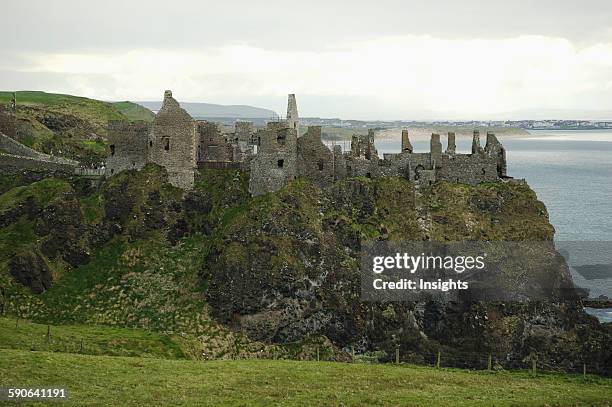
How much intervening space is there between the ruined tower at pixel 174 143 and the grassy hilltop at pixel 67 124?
49.0 feet

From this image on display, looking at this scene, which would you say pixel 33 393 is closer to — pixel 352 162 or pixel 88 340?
pixel 88 340

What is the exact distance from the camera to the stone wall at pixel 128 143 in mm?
68938

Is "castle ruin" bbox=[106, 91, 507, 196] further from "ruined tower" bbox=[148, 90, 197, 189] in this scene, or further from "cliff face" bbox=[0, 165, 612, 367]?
"cliff face" bbox=[0, 165, 612, 367]

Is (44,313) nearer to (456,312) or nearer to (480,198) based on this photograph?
(456,312)

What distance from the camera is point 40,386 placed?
37969 mm

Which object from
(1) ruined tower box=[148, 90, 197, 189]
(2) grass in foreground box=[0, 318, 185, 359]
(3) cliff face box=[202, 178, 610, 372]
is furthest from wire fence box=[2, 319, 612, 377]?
(1) ruined tower box=[148, 90, 197, 189]

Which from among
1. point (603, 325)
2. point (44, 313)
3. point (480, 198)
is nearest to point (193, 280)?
point (44, 313)

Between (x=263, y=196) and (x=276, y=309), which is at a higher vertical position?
(x=263, y=196)

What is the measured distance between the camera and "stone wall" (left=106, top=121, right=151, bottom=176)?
68938 mm

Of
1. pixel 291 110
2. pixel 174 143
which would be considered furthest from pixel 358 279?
pixel 174 143

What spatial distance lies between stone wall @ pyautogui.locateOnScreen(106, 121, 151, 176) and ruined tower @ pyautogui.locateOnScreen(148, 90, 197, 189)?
2.68 feet

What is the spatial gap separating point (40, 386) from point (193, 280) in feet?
82.8

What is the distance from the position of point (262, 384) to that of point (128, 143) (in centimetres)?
3184

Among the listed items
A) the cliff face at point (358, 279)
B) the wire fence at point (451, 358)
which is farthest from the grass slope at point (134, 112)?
the wire fence at point (451, 358)
